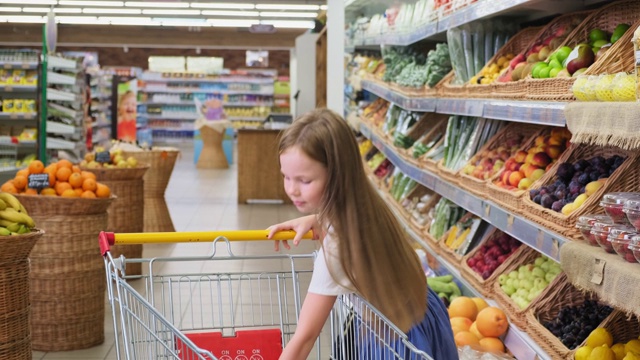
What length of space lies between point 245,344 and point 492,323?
138 centimetres

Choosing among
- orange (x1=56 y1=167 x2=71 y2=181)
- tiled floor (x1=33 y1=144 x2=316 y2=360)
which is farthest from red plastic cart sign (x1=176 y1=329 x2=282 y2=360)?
orange (x1=56 y1=167 x2=71 y2=181)

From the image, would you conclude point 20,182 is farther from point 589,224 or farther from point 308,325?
point 308,325

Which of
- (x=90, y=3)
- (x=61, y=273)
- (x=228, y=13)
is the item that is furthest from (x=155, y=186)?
(x=228, y=13)

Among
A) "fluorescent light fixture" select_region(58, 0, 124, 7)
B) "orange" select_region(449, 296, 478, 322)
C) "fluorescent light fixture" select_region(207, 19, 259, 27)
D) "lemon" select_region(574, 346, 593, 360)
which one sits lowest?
"orange" select_region(449, 296, 478, 322)

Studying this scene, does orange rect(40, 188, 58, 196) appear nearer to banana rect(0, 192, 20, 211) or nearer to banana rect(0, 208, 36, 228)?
banana rect(0, 192, 20, 211)

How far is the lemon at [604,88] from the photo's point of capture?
8.50 ft

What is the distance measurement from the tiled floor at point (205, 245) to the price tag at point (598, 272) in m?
1.00

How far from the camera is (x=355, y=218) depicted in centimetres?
190

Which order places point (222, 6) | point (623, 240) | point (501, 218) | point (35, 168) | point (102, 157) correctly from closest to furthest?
point (623, 240) → point (501, 218) → point (35, 168) → point (102, 157) → point (222, 6)

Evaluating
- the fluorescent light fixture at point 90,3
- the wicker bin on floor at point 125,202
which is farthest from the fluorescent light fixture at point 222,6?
the wicker bin on floor at point 125,202

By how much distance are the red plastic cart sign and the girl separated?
0.60 metres

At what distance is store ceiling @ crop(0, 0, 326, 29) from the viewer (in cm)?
1838

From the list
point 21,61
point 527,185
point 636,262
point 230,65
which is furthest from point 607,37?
point 230,65

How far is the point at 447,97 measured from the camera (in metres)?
5.00
